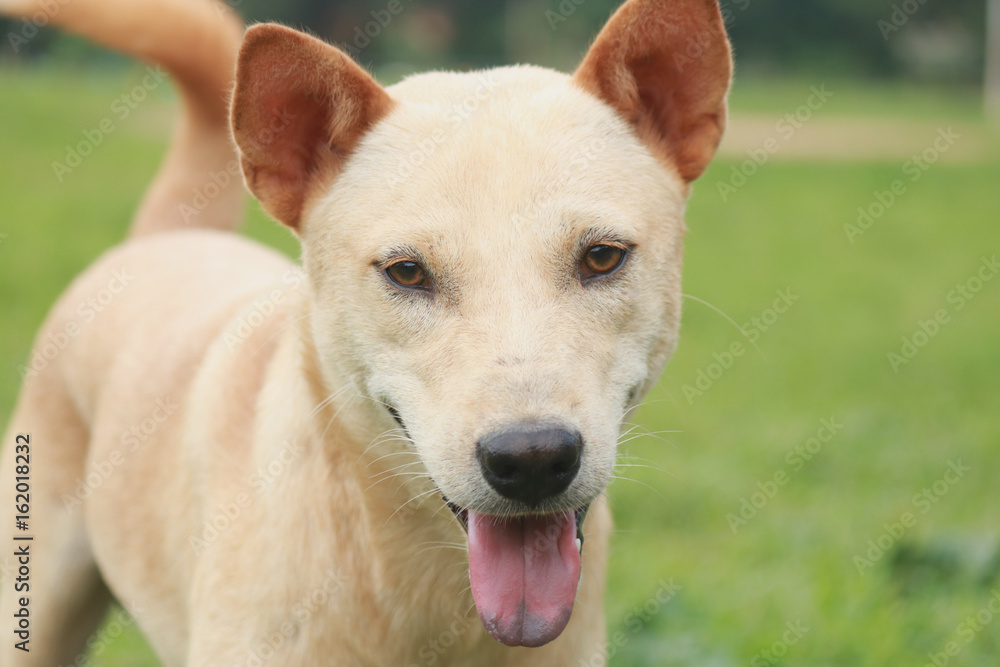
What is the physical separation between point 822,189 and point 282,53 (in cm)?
1569

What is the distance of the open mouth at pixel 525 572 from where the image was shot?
2354 mm

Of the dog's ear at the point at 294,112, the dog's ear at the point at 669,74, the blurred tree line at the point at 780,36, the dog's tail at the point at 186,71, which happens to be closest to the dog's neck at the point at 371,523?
the dog's ear at the point at 294,112

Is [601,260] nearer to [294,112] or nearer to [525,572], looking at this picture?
[525,572]

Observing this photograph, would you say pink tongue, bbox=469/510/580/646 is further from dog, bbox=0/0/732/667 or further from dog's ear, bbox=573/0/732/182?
dog's ear, bbox=573/0/732/182

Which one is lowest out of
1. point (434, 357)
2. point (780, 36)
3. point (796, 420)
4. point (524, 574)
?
point (780, 36)

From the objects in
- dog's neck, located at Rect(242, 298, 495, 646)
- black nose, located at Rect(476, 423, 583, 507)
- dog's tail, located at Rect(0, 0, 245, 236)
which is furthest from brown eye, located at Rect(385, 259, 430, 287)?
dog's tail, located at Rect(0, 0, 245, 236)

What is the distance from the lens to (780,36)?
41.6m

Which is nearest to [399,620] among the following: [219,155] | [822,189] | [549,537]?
[549,537]

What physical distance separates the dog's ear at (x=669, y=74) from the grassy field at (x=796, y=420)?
48 centimetres

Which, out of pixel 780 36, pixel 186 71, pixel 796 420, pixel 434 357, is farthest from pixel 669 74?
pixel 780 36

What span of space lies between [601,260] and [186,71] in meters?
2.34

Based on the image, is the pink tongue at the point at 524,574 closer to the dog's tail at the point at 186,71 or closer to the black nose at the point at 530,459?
the black nose at the point at 530,459

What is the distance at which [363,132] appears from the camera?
109 inches

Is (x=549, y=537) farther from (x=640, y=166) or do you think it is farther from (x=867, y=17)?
(x=867, y=17)
